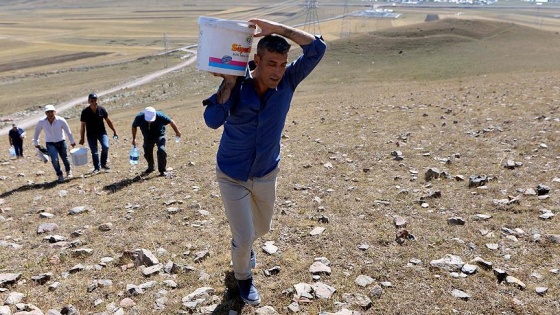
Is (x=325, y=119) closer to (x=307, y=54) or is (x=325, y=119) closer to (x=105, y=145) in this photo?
(x=105, y=145)

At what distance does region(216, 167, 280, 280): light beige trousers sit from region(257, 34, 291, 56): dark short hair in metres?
1.33

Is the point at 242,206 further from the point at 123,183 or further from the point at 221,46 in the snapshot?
the point at 123,183

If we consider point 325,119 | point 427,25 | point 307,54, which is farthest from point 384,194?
point 427,25

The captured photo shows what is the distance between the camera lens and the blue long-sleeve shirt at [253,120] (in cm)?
446

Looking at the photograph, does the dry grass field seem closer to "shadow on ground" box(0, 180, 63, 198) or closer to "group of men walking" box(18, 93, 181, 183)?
"shadow on ground" box(0, 180, 63, 198)

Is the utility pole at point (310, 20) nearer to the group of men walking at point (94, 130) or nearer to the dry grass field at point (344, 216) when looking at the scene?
the dry grass field at point (344, 216)

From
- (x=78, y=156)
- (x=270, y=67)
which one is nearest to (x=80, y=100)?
(x=78, y=156)

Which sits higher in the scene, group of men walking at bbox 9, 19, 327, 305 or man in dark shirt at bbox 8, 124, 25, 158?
group of men walking at bbox 9, 19, 327, 305

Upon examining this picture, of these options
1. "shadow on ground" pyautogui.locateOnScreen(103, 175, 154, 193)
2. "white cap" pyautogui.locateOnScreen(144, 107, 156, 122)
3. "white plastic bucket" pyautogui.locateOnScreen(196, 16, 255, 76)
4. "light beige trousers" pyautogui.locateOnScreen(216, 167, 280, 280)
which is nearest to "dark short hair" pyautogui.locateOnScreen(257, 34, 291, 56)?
"white plastic bucket" pyautogui.locateOnScreen(196, 16, 255, 76)

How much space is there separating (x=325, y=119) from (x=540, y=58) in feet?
99.0

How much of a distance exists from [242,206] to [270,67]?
145 centimetres

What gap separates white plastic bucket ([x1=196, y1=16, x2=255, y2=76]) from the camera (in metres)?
4.29

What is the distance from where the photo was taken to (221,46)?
14.2 ft

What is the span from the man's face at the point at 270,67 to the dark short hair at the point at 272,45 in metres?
0.03
